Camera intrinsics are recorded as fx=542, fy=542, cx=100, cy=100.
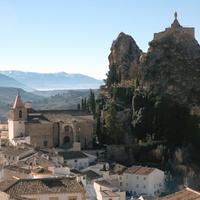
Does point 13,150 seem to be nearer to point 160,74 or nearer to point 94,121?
point 94,121

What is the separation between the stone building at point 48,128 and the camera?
72.5m

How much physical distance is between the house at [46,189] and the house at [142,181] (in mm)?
30743

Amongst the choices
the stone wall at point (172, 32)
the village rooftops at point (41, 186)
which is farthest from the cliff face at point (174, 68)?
the village rooftops at point (41, 186)

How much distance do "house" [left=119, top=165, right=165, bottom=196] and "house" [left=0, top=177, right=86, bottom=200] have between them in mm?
30743

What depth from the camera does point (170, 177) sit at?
214ft

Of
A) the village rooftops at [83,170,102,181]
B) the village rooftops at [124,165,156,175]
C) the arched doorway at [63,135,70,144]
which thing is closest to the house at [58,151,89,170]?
the village rooftops at [83,170,102,181]

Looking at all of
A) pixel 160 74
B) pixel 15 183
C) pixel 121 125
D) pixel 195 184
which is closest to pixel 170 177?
pixel 195 184

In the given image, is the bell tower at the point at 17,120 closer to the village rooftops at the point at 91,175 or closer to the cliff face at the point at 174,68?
the village rooftops at the point at 91,175

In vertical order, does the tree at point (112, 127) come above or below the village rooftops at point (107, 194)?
above

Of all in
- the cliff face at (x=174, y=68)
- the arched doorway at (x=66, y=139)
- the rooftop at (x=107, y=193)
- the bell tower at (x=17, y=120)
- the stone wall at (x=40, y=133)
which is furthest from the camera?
the cliff face at (x=174, y=68)

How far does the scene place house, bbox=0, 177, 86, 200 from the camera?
3077cm

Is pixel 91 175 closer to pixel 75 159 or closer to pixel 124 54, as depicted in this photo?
pixel 75 159

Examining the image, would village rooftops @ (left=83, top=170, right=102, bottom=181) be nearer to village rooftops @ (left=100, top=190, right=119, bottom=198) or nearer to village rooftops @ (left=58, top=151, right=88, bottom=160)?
village rooftops @ (left=58, top=151, right=88, bottom=160)

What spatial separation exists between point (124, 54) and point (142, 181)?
127 feet
